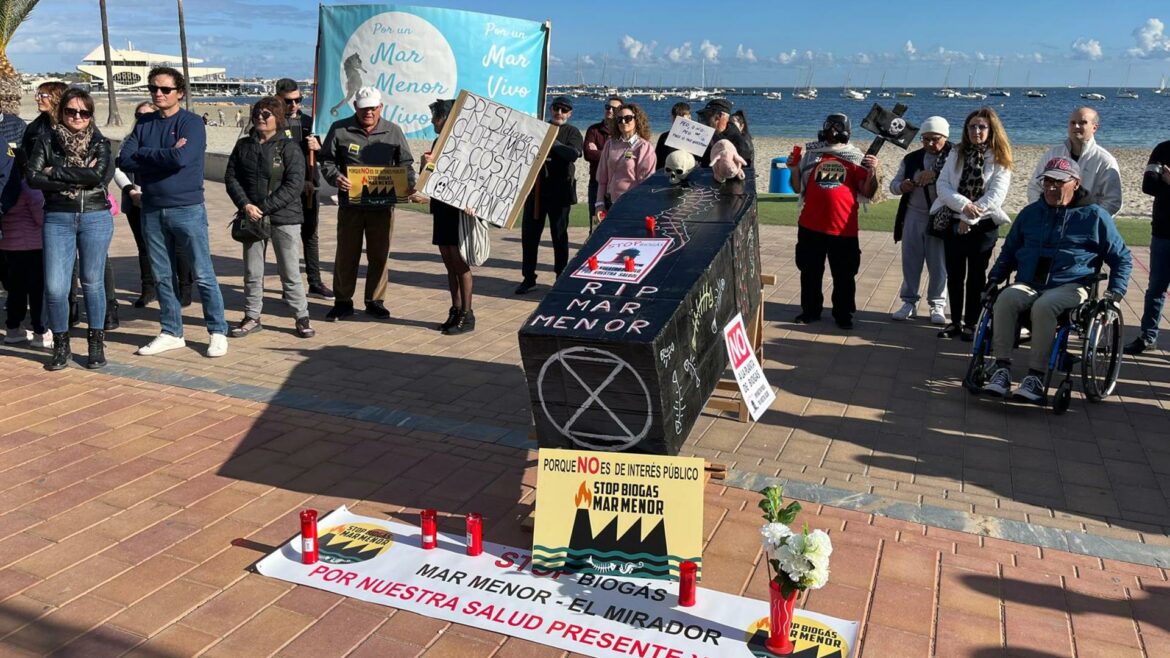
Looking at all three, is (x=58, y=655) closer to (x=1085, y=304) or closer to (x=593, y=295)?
(x=593, y=295)

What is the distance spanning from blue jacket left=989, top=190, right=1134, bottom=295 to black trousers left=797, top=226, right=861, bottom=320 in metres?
1.60

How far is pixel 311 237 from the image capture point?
924 cm

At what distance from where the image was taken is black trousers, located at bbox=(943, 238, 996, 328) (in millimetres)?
7879

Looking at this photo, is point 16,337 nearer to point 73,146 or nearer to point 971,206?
point 73,146

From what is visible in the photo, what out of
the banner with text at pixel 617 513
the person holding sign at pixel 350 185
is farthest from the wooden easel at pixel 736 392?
the person holding sign at pixel 350 185

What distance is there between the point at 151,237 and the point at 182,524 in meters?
3.51

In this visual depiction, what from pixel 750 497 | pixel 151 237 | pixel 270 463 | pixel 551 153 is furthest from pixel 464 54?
pixel 750 497

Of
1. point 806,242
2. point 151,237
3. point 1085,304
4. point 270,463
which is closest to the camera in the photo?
point 270,463

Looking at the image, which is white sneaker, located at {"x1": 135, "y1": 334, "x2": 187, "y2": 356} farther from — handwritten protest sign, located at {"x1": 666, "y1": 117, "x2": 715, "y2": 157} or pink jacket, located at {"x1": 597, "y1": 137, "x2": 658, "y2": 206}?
handwritten protest sign, located at {"x1": 666, "y1": 117, "x2": 715, "y2": 157}

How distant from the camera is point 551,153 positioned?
8977 mm

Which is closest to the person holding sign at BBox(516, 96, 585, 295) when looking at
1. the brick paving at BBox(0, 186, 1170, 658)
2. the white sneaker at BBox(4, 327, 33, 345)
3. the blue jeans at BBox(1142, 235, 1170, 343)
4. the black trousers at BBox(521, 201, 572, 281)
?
the black trousers at BBox(521, 201, 572, 281)

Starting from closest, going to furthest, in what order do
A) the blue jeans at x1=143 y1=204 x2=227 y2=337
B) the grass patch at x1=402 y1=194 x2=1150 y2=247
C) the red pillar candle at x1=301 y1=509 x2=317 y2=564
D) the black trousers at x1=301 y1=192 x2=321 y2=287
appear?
the red pillar candle at x1=301 y1=509 x2=317 y2=564 < the blue jeans at x1=143 y1=204 x2=227 y2=337 < the black trousers at x1=301 y1=192 x2=321 y2=287 < the grass patch at x1=402 y1=194 x2=1150 y2=247

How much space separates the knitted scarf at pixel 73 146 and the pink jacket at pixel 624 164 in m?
4.32

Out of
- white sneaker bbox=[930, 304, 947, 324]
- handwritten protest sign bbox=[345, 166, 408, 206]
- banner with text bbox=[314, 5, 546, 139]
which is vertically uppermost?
banner with text bbox=[314, 5, 546, 139]
